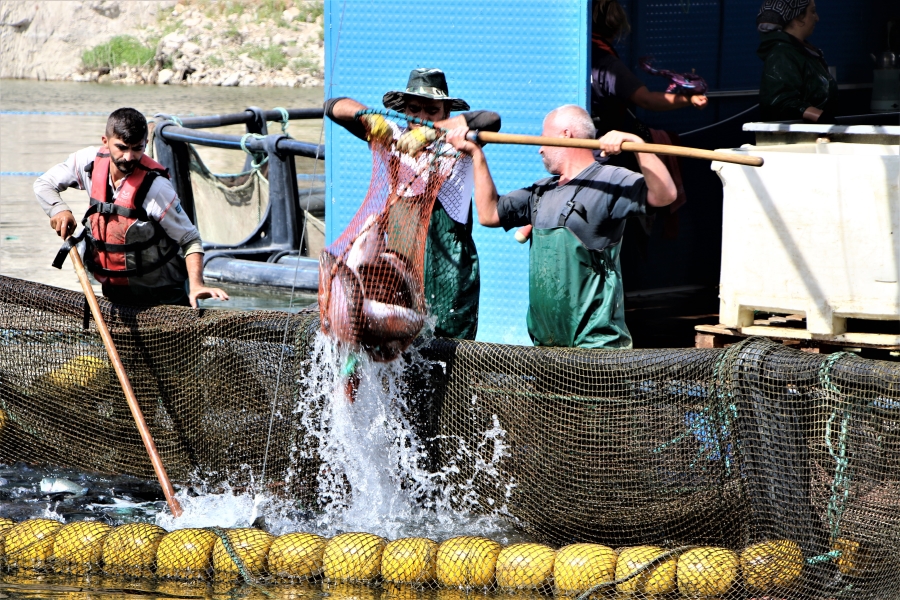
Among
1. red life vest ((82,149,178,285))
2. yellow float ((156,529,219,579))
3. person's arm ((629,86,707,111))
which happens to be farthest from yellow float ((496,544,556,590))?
person's arm ((629,86,707,111))

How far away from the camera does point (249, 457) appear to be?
19.2 ft

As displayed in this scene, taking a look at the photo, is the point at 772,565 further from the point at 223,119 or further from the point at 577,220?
the point at 223,119

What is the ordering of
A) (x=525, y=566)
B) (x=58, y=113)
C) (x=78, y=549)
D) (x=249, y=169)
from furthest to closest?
1. (x=58, y=113)
2. (x=249, y=169)
3. (x=78, y=549)
4. (x=525, y=566)

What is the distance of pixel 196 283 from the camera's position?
20.3ft

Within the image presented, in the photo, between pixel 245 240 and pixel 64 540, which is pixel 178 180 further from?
pixel 64 540

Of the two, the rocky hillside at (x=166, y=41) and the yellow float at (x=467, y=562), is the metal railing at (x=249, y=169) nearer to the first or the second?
the yellow float at (x=467, y=562)

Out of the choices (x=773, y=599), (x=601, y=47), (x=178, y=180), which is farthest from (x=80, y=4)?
(x=773, y=599)

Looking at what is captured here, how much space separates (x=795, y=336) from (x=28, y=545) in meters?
3.69

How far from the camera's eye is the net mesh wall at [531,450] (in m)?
4.65

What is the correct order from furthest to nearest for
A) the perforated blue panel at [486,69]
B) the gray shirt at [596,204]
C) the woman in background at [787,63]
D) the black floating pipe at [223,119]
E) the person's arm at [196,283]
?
the black floating pipe at [223,119]
the woman in background at [787,63]
the perforated blue panel at [486,69]
the person's arm at [196,283]
the gray shirt at [596,204]

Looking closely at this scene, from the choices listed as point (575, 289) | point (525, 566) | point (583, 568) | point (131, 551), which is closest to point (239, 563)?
point (131, 551)

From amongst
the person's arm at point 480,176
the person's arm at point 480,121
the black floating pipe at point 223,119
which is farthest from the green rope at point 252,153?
the person's arm at point 480,176

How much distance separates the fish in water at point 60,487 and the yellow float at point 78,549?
775mm

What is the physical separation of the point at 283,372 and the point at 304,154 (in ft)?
18.6
